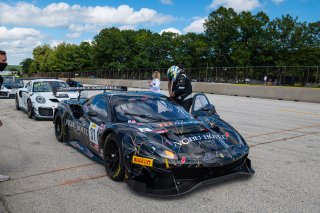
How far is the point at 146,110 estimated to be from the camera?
538cm

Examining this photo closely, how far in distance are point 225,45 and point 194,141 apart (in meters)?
76.6

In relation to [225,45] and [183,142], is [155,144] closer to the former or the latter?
[183,142]

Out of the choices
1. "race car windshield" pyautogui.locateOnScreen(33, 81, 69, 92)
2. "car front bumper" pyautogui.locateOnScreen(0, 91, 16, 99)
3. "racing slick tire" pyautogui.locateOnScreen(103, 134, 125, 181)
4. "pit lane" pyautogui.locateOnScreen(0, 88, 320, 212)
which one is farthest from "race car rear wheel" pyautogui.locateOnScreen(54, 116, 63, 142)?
"car front bumper" pyautogui.locateOnScreen(0, 91, 16, 99)

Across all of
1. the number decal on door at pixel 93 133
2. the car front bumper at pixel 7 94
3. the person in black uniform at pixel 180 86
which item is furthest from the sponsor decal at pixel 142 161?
the car front bumper at pixel 7 94

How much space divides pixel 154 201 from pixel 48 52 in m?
157

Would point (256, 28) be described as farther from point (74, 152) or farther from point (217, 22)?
point (74, 152)

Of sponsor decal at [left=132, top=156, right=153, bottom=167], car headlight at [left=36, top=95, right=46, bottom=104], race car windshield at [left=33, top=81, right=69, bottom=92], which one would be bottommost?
sponsor decal at [left=132, top=156, right=153, bottom=167]

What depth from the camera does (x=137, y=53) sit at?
3679 inches

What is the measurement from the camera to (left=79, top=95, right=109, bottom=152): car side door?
533 centimetres

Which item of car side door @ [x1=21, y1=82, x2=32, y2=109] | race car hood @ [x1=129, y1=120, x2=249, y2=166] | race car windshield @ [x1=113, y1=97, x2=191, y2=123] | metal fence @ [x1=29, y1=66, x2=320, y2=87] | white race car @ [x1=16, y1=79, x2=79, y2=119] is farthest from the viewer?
metal fence @ [x1=29, y1=66, x2=320, y2=87]

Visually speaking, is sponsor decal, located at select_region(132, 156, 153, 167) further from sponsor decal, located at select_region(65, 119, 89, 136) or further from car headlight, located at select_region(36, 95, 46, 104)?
car headlight, located at select_region(36, 95, 46, 104)

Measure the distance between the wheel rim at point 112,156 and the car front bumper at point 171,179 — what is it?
517 millimetres

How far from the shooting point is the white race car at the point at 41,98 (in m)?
10.6

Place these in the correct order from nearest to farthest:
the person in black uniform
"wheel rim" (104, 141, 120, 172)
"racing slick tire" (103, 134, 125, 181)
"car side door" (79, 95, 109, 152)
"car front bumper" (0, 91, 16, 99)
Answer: "racing slick tire" (103, 134, 125, 181)
"wheel rim" (104, 141, 120, 172)
"car side door" (79, 95, 109, 152)
the person in black uniform
"car front bumper" (0, 91, 16, 99)
